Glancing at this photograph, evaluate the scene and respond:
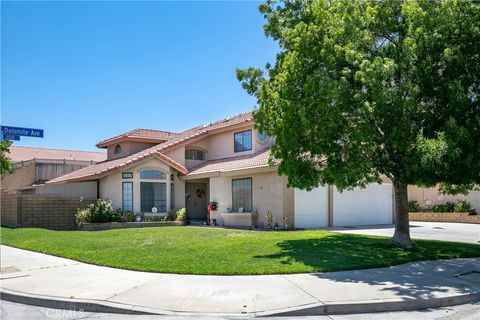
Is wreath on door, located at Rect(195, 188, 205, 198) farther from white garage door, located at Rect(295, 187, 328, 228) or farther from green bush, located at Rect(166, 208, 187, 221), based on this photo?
white garage door, located at Rect(295, 187, 328, 228)

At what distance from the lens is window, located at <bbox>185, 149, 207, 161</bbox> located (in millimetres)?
29547

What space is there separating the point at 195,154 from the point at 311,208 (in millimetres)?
10070

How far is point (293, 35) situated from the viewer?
41.3 feet

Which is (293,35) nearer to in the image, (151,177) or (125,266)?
Result: (125,266)

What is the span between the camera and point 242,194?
2417 centimetres

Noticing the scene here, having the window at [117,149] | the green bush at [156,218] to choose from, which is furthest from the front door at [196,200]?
the window at [117,149]

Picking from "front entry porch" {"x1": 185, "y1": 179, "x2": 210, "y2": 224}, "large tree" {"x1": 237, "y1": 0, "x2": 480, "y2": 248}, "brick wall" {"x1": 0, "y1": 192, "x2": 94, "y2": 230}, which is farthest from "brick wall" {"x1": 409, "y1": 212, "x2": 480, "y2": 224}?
"brick wall" {"x1": 0, "y1": 192, "x2": 94, "y2": 230}

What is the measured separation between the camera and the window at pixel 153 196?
26.2 m

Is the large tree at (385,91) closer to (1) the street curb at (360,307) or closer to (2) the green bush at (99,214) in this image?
(1) the street curb at (360,307)

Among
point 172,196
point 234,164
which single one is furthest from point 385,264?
point 172,196

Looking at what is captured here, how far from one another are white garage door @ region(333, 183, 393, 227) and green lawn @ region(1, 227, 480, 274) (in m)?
6.49

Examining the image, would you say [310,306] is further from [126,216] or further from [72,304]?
[126,216]

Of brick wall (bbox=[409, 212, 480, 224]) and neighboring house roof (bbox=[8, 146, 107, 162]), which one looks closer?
brick wall (bbox=[409, 212, 480, 224])

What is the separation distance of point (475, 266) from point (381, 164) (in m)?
3.35
